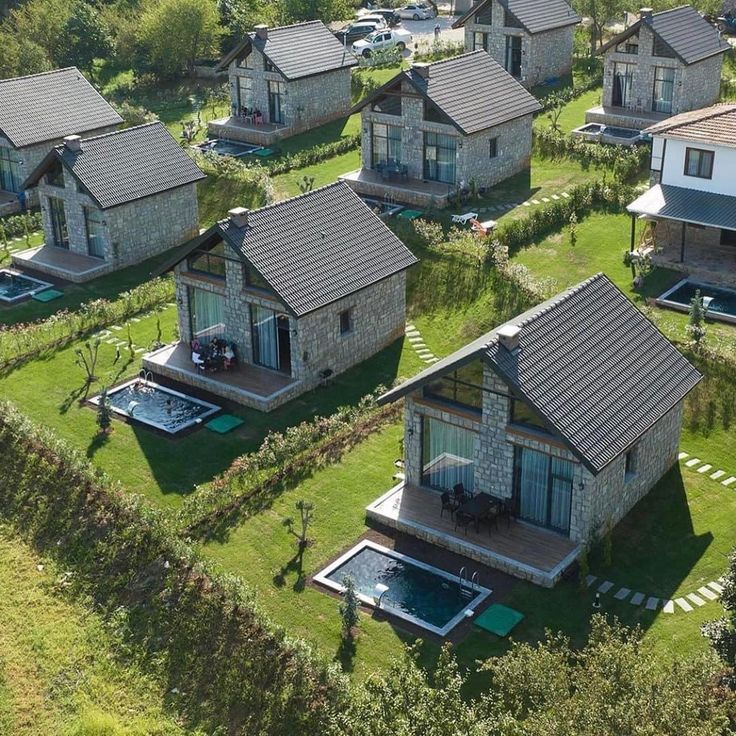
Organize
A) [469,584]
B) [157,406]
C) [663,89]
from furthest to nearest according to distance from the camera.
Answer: [663,89] → [157,406] → [469,584]

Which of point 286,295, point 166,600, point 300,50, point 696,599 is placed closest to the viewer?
point 696,599

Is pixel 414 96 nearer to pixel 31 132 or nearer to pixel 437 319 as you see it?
pixel 437 319

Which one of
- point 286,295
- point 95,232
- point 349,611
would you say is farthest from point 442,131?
point 349,611

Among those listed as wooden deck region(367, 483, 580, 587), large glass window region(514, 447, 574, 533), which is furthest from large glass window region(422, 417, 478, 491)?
large glass window region(514, 447, 574, 533)

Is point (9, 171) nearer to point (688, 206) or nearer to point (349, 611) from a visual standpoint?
point (688, 206)

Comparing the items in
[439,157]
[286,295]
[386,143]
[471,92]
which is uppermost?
[471,92]

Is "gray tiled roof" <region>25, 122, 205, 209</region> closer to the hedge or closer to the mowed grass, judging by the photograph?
the hedge

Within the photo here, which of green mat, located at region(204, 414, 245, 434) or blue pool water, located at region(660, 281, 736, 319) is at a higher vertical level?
blue pool water, located at region(660, 281, 736, 319)

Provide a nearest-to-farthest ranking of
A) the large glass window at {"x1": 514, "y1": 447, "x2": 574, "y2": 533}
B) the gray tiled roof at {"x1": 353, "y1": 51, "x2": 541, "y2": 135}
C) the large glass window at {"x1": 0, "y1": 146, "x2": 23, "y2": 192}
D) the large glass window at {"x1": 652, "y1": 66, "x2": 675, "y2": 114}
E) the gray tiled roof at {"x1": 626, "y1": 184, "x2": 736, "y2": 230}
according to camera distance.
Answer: the large glass window at {"x1": 514, "y1": 447, "x2": 574, "y2": 533}
the gray tiled roof at {"x1": 626, "y1": 184, "x2": 736, "y2": 230}
the gray tiled roof at {"x1": 353, "y1": 51, "x2": 541, "y2": 135}
the large glass window at {"x1": 0, "y1": 146, "x2": 23, "y2": 192}
the large glass window at {"x1": 652, "y1": 66, "x2": 675, "y2": 114}
